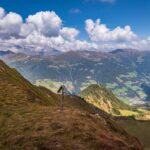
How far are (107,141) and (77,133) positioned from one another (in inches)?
292

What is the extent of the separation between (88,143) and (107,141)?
253 inches

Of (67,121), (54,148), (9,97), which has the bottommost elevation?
(54,148)

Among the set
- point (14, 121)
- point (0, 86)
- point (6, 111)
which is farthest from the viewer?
point (0, 86)

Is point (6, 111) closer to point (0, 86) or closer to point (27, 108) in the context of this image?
point (27, 108)

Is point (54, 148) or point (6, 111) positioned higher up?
point (6, 111)

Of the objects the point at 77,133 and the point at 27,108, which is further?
the point at 27,108

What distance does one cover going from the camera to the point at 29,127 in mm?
81125

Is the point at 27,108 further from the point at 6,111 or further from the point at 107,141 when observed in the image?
the point at 107,141

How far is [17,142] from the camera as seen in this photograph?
233 feet

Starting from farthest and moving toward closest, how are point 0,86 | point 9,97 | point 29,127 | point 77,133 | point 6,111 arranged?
1. point 0,86
2. point 9,97
3. point 6,111
4. point 29,127
5. point 77,133

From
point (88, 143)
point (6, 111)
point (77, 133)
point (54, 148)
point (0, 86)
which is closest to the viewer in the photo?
point (54, 148)

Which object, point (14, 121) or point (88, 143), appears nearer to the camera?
point (88, 143)

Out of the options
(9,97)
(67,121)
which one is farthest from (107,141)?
(9,97)

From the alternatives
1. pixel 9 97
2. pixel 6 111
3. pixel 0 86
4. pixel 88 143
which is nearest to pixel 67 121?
pixel 88 143
